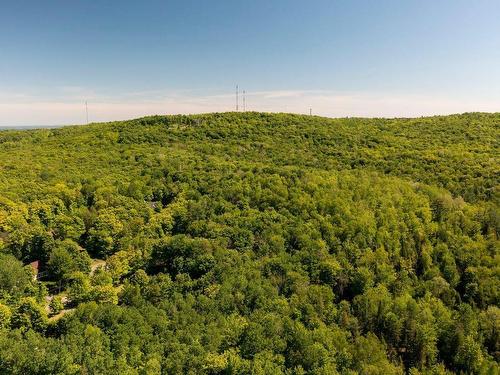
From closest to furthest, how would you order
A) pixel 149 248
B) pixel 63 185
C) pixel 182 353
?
pixel 182 353
pixel 149 248
pixel 63 185

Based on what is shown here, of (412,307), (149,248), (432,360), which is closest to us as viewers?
(432,360)

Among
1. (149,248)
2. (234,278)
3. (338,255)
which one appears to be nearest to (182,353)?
(234,278)

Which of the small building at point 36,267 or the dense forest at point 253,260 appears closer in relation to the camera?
the dense forest at point 253,260

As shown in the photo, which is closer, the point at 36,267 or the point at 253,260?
the point at 253,260

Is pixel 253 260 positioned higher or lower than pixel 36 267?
higher

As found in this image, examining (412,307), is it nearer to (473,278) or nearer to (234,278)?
(473,278)

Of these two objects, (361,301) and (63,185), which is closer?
(361,301)

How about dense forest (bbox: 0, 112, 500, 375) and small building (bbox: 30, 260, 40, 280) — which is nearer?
dense forest (bbox: 0, 112, 500, 375)

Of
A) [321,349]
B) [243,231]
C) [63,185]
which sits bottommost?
[321,349]
